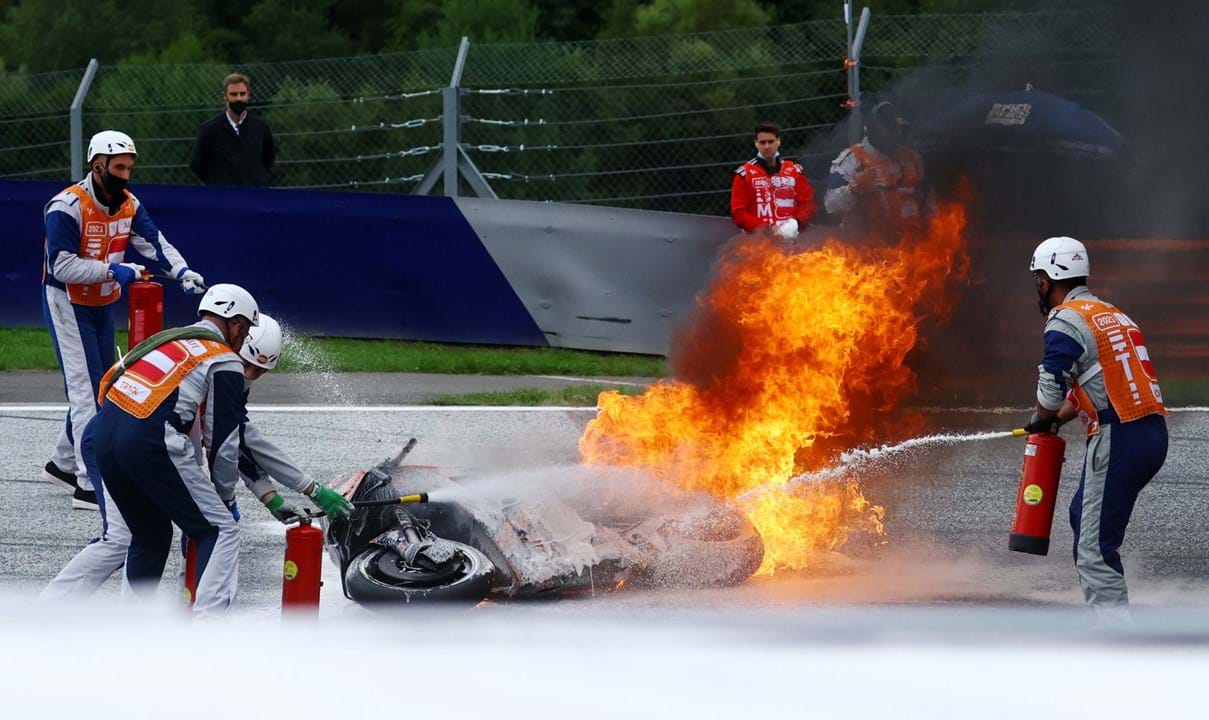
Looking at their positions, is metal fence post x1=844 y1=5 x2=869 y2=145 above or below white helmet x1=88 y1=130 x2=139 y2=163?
above

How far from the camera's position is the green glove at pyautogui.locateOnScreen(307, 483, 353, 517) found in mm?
6504

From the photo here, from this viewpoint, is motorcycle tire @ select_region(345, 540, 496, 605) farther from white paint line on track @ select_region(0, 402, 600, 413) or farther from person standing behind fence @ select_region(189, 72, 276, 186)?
person standing behind fence @ select_region(189, 72, 276, 186)

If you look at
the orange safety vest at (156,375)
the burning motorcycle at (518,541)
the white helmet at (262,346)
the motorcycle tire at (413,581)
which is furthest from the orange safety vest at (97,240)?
the motorcycle tire at (413,581)

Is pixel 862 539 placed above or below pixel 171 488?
below

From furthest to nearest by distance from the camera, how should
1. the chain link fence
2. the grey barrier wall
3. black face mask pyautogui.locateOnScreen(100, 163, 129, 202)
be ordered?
the grey barrier wall
the chain link fence
black face mask pyautogui.locateOnScreen(100, 163, 129, 202)

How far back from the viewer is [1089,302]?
6805 millimetres

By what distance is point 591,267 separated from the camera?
14273 millimetres

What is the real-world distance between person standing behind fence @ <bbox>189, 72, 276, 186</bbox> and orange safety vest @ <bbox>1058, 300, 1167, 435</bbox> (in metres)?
9.37

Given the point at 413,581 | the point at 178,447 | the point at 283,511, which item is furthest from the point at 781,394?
the point at 178,447

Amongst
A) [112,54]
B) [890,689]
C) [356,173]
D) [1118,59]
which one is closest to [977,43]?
[1118,59]

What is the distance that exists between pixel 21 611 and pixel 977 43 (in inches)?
486

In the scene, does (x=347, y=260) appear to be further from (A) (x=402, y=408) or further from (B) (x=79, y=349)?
(B) (x=79, y=349)

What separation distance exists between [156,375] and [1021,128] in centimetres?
849

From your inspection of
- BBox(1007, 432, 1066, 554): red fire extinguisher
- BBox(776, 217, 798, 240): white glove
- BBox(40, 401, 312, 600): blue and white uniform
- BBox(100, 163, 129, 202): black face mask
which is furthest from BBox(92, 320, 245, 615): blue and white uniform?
BBox(776, 217, 798, 240): white glove
